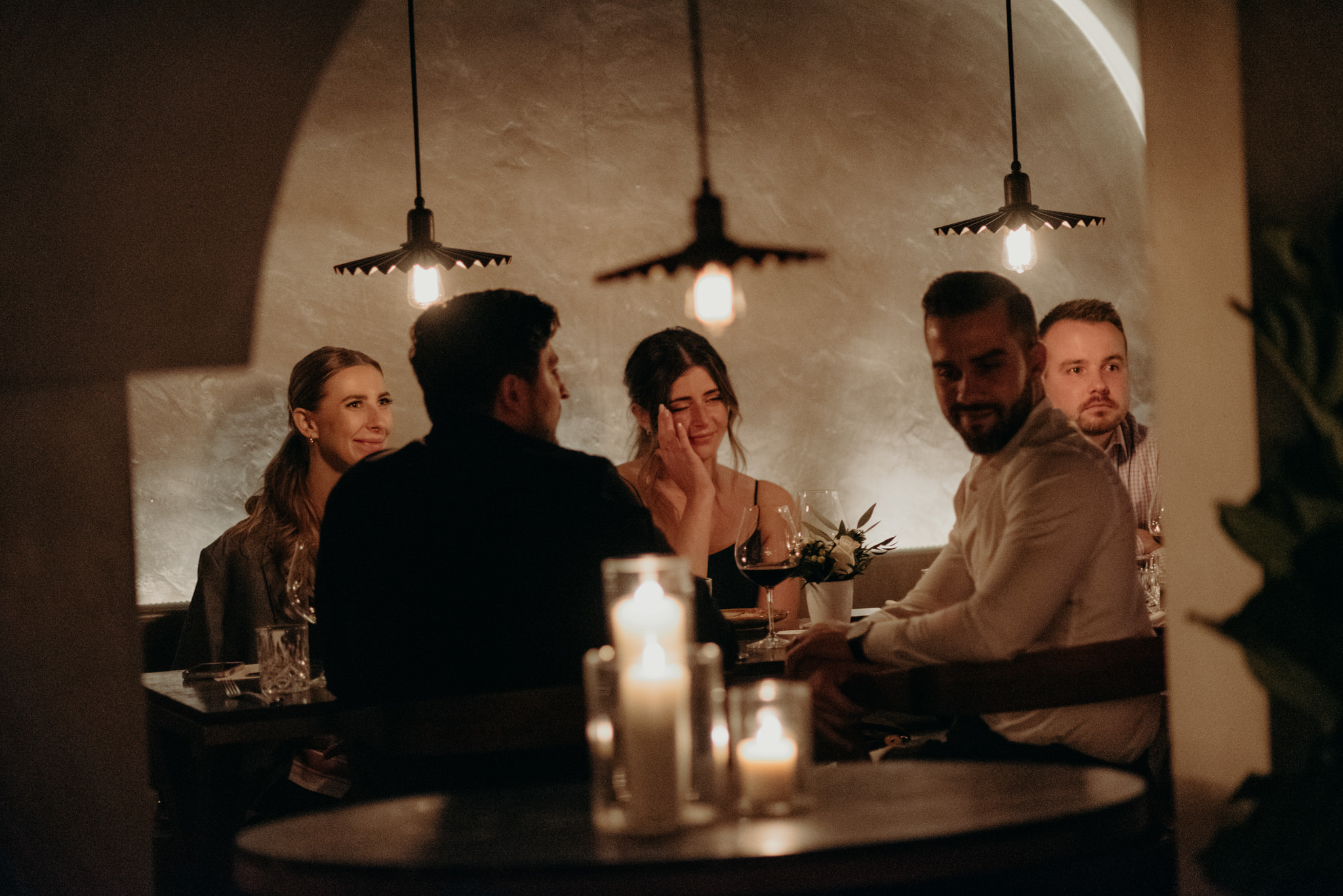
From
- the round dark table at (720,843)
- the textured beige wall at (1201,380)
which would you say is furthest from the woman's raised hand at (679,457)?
the round dark table at (720,843)

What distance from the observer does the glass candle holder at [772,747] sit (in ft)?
3.78

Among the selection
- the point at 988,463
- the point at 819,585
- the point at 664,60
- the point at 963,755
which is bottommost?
the point at 963,755

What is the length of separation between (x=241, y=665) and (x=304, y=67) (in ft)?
4.05

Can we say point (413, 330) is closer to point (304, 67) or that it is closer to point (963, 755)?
point (304, 67)

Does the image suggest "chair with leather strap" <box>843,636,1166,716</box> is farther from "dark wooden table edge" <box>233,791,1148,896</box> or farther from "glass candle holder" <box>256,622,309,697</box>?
"glass candle holder" <box>256,622,309,697</box>

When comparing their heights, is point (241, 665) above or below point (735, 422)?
below

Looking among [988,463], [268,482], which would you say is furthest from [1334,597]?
[268,482]

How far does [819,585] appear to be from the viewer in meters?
2.82

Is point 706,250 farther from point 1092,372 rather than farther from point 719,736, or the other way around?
point 719,736

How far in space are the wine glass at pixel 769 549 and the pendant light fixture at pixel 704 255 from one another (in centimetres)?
223

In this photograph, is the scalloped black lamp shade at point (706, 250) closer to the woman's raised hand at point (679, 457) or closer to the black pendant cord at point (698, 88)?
the black pendant cord at point (698, 88)

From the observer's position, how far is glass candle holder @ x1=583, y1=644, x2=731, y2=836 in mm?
1076

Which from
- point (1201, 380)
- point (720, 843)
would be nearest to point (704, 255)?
point (1201, 380)

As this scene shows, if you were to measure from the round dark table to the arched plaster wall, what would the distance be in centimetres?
337
